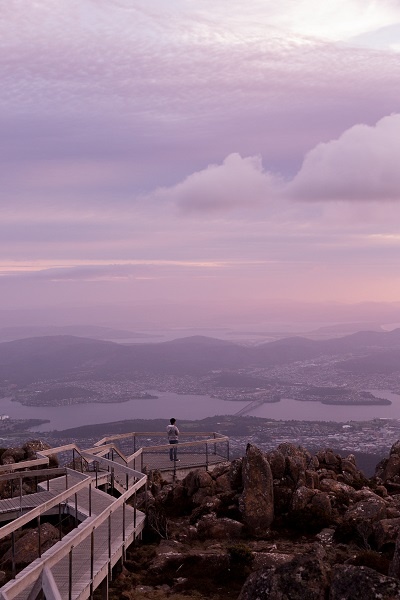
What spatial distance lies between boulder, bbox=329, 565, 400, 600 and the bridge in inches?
181

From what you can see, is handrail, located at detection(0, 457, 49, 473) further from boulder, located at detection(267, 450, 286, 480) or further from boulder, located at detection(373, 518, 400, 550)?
boulder, located at detection(373, 518, 400, 550)

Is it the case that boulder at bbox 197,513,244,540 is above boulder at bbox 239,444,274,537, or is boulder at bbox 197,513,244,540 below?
below

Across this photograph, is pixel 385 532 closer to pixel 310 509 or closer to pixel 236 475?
pixel 310 509

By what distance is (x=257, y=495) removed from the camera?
71.4ft

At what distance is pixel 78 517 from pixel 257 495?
5.61 meters

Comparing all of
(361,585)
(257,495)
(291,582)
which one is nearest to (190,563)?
(257,495)

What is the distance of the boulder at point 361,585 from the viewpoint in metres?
10.9

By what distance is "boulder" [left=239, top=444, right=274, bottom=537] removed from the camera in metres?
21.2

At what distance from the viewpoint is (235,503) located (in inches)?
877

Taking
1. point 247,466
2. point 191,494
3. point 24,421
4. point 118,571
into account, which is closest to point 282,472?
point 247,466

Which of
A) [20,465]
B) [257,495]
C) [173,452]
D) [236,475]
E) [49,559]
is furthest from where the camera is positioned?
[173,452]

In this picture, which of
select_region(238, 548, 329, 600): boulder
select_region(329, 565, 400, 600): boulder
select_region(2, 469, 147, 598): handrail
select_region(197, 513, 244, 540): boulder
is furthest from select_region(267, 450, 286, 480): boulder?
select_region(329, 565, 400, 600): boulder

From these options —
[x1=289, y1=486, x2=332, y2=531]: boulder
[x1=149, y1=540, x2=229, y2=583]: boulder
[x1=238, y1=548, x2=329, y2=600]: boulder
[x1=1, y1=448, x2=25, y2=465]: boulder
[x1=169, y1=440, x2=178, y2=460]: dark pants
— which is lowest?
[x1=149, y1=540, x2=229, y2=583]: boulder

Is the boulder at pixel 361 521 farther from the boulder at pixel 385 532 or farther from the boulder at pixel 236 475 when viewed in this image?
the boulder at pixel 236 475
